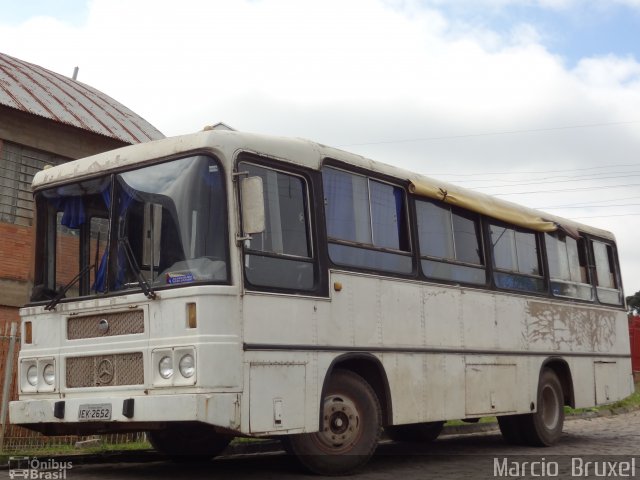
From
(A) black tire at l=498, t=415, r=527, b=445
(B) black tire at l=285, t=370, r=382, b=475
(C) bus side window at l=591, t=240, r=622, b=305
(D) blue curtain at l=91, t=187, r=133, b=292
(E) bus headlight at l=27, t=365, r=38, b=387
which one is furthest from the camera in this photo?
(C) bus side window at l=591, t=240, r=622, b=305

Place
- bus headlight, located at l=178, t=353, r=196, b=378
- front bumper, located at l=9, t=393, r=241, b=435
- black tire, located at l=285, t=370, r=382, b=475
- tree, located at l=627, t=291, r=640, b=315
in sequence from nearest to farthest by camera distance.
Answer: front bumper, located at l=9, t=393, r=241, b=435, bus headlight, located at l=178, t=353, r=196, b=378, black tire, located at l=285, t=370, r=382, b=475, tree, located at l=627, t=291, r=640, b=315

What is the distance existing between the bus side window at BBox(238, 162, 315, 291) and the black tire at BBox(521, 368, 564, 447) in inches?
198

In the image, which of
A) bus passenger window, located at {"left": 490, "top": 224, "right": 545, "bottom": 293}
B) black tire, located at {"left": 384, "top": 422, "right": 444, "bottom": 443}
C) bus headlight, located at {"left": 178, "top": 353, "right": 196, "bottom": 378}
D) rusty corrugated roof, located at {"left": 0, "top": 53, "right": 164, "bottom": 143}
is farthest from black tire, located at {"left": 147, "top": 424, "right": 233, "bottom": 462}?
rusty corrugated roof, located at {"left": 0, "top": 53, "right": 164, "bottom": 143}

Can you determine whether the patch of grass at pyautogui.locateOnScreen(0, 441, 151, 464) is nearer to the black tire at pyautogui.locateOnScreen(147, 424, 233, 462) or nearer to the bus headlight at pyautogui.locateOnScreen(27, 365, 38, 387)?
the black tire at pyautogui.locateOnScreen(147, 424, 233, 462)

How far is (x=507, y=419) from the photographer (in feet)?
39.4

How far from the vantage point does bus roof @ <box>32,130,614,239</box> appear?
7.61 metres

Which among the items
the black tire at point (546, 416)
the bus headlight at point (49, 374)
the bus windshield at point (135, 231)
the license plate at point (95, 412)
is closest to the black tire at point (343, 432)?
the license plate at point (95, 412)

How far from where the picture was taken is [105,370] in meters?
7.73

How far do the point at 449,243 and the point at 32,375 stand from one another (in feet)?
15.9

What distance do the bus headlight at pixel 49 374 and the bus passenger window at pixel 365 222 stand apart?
2835 millimetres

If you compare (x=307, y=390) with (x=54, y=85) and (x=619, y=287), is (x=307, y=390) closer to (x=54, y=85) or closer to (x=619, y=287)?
(x=619, y=287)

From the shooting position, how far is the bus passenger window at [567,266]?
1260 centimetres

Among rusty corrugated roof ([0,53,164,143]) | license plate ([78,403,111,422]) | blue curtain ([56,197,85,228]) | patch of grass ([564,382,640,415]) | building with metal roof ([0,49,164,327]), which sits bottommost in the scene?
patch of grass ([564,382,640,415])

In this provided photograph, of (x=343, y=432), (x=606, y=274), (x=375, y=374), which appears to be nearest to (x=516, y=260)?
(x=606, y=274)
